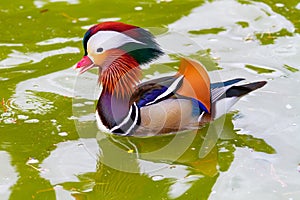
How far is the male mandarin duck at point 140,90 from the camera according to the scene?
4.50 metres

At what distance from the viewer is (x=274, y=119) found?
15.9 feet

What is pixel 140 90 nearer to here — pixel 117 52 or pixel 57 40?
pixel 117 52

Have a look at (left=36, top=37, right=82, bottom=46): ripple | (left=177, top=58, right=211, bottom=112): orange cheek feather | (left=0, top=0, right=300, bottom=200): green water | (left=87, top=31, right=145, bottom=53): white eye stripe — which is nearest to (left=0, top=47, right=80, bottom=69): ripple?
(left=0, top=0, right=300, bottom=200): green water

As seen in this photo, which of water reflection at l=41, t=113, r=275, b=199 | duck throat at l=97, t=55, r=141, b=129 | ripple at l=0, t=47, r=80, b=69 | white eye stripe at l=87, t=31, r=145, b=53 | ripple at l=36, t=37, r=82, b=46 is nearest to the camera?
water reflection at l=41, t=113, r=275, b=199

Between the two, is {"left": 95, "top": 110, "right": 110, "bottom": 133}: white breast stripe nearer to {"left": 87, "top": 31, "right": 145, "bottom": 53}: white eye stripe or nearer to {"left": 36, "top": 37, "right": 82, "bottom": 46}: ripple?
{"left": 87, "top": 31, "right": 145, "bottom": 53}: white eye stripe

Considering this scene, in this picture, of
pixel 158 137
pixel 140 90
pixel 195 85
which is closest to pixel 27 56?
pixel 140 90

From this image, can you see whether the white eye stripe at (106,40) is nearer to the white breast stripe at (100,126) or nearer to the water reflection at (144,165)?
the white breast stripe at (100,126)

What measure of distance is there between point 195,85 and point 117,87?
0.56 metres

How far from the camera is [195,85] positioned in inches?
180

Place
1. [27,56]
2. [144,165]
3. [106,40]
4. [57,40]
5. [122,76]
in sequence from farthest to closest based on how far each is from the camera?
[57,40]
[27,56]
[122,76]
[106,40]
[144,165]

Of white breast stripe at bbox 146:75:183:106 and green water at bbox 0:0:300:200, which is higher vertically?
white breast stripe at bbox 146:75:183:106

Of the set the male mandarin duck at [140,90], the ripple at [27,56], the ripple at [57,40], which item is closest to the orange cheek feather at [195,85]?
the male mandarin duck at [140,90]

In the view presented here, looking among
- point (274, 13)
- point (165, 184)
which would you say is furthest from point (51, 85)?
point (274, 13)

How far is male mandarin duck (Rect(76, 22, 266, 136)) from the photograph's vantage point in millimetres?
4500
